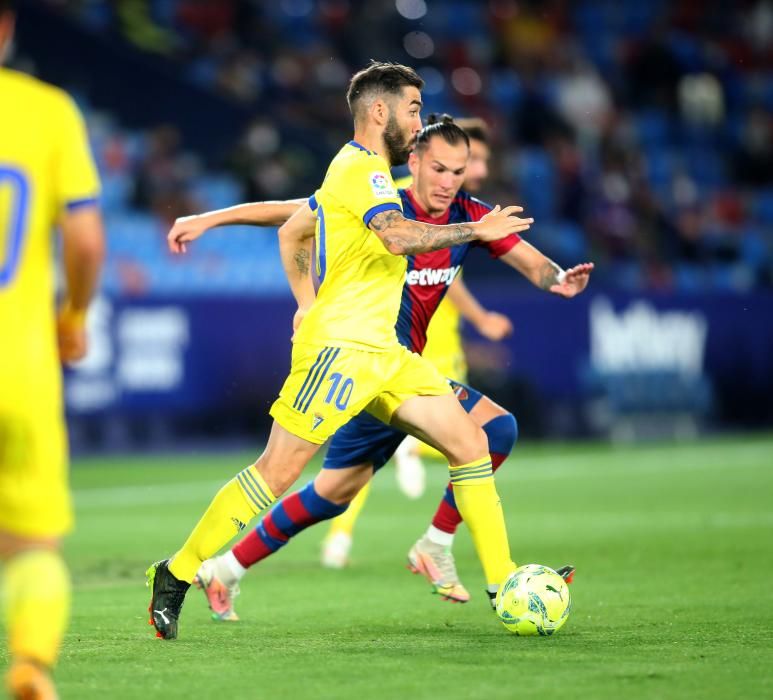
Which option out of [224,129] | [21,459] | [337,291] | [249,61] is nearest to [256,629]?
[337,291]

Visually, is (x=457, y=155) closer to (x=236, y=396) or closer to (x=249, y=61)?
(x=236, y=396)

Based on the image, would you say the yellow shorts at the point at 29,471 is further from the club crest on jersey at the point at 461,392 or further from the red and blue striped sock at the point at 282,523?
the club crest on jersey at the point at 461,392

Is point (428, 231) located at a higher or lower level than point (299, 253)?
higher

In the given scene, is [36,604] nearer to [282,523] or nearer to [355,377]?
[355,377]

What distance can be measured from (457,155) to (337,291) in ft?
2.95

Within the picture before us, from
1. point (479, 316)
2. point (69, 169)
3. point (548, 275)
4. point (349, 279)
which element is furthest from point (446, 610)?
point (69, 169)

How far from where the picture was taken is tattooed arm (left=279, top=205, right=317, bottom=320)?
704 cm

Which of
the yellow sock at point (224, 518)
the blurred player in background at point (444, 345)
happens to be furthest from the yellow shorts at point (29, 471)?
the blurred player in background at point (444, 345)

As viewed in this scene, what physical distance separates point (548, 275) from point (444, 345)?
3409 millimetres

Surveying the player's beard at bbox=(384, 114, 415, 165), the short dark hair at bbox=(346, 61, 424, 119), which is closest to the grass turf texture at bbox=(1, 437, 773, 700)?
the player's beard at bbox=(384, 114, 415, 165)

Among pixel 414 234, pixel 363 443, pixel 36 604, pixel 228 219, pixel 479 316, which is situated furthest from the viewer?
pixel 479 316

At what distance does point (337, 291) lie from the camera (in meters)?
6.74

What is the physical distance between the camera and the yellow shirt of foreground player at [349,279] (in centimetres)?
666

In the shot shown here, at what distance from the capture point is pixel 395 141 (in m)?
6.76
